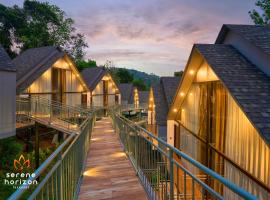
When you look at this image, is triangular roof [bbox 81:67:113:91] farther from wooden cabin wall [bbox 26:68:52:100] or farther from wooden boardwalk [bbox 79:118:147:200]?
wooden boardwalk [bbox 79:118:147:200]

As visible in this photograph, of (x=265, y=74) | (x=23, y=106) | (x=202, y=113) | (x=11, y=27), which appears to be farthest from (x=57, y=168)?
(x=11, y=27)

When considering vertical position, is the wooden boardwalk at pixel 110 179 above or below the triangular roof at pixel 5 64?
below

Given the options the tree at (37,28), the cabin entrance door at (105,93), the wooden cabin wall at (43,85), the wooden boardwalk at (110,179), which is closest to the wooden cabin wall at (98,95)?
the cabin entrance door at (105,93)

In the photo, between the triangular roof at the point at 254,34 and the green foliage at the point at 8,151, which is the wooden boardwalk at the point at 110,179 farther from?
the green foliage at the point at 8,151

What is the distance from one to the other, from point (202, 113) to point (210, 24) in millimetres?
24509

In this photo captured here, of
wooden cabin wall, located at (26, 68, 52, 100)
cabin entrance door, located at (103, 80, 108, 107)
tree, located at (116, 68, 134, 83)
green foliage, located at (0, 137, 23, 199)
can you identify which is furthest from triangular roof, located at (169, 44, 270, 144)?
tree, located at (116, 68, 134, 83)

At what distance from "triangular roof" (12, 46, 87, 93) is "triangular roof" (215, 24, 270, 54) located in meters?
14.5

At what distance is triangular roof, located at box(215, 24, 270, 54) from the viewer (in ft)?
27.6

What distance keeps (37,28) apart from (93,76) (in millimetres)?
17396

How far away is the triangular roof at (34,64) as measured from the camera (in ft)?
65.0

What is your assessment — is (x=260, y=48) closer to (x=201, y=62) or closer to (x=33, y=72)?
(x=201, y=62)

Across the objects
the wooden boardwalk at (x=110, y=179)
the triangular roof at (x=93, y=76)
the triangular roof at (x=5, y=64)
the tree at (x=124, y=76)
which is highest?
the tree at (x=124, y=76)

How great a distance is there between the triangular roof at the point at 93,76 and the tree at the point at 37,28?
11931 mm

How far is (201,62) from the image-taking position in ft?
36.3
